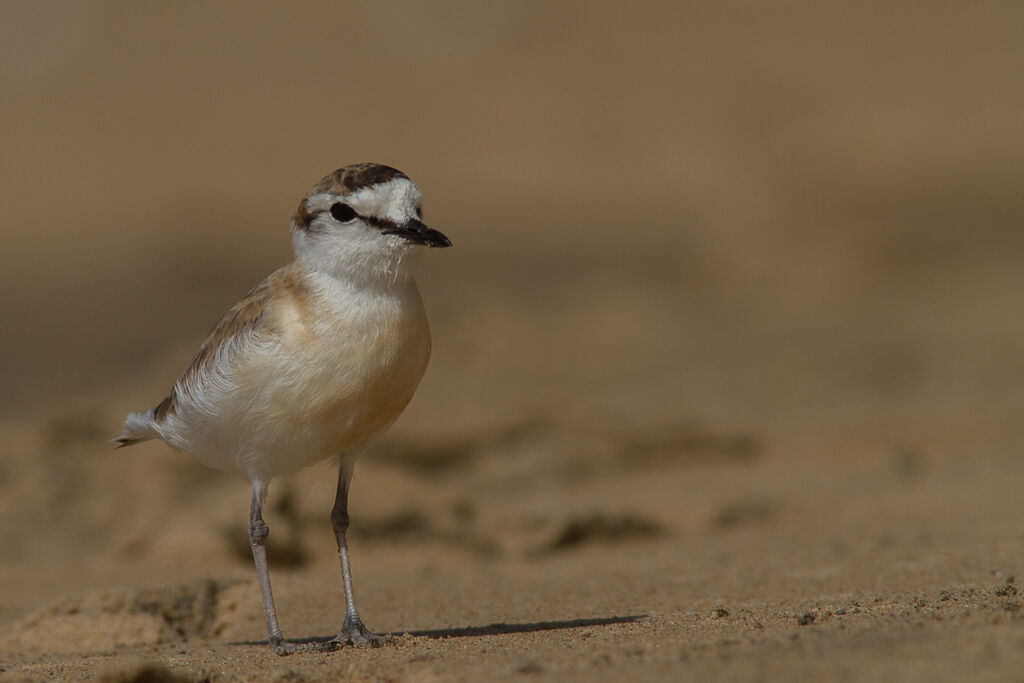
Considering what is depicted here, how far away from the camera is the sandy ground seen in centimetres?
560

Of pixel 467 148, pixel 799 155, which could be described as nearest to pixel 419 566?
pixel 799 155

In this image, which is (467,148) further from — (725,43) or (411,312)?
(411,312)

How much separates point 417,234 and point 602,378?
846 cm

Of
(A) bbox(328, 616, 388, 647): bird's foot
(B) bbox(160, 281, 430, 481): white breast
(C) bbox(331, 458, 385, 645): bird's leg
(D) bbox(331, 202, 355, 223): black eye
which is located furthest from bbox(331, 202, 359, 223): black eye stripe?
(A) bbox(328, 616, 388, 647): bird's foot

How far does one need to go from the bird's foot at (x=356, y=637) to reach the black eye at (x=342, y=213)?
1663 millimetres

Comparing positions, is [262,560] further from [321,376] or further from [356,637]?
[321,376]

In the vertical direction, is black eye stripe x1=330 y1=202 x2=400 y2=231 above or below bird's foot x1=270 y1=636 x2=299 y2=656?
above

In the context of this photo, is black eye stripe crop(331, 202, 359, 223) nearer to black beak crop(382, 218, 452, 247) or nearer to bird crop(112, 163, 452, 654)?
bird crop(112, 163, 452, 654)

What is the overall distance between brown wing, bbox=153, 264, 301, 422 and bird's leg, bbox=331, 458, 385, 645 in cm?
74

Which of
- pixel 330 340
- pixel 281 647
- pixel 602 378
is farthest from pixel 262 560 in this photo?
pixel 602 378

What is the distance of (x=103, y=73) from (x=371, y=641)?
4462cm

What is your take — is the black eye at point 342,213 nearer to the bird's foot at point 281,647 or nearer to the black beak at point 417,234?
the black beak at point 417,234

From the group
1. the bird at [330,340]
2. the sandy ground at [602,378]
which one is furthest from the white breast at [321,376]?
the sandy ground at [602,378]

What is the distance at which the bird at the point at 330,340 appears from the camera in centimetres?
496
